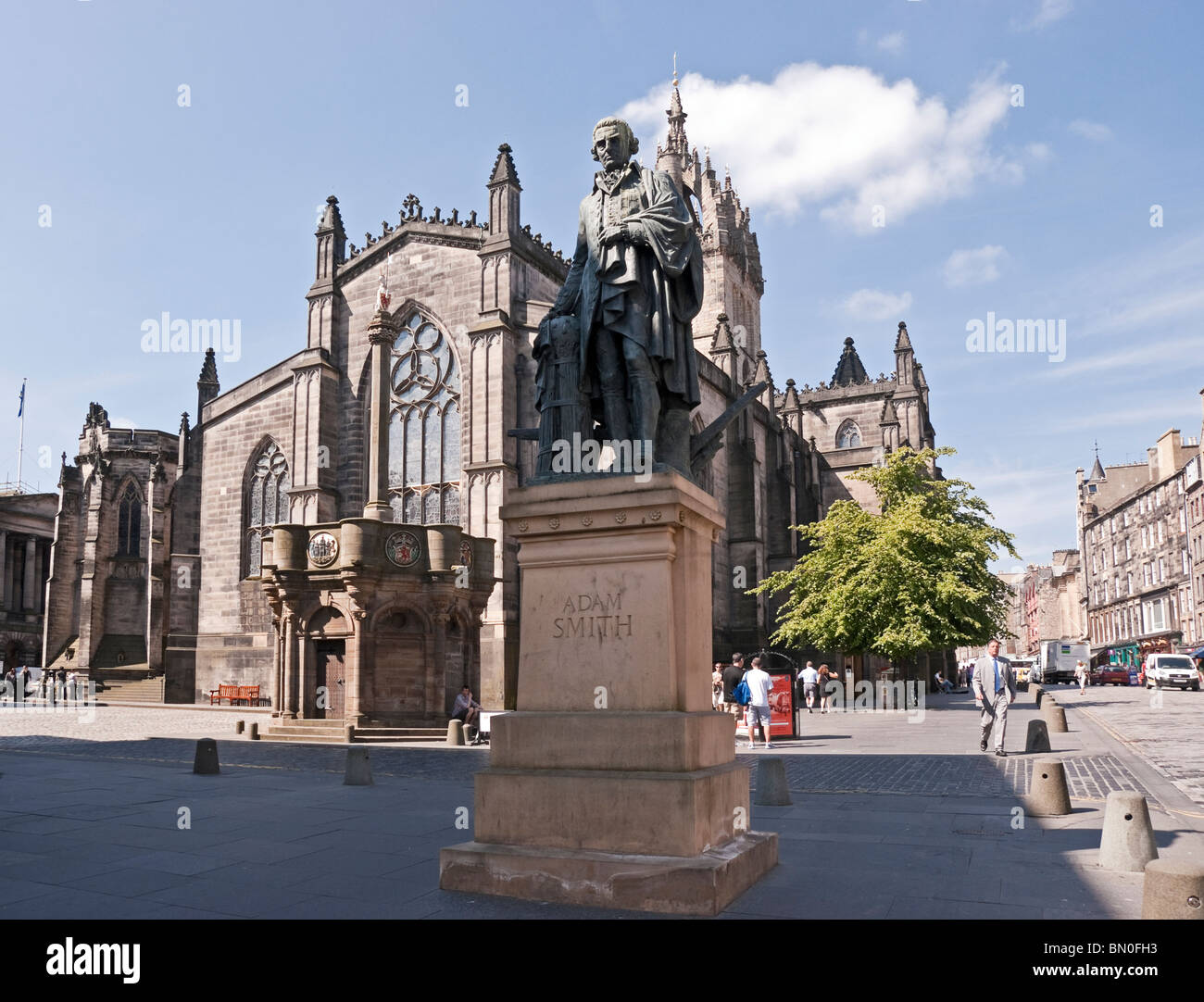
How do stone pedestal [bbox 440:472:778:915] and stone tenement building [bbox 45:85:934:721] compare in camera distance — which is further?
stone tenement building [bbox 45:85:934:721]

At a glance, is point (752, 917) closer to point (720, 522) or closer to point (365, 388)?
point (720, 522)

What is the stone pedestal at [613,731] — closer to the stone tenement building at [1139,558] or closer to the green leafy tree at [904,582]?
the green leafy tree at [904,582]

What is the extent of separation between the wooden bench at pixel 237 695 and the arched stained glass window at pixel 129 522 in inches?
915

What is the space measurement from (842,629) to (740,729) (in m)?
11.8

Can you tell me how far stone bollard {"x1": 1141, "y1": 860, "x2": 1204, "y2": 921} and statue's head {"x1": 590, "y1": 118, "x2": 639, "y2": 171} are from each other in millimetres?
5198

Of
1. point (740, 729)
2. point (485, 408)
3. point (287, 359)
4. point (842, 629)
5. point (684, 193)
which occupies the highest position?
point (287, 359)

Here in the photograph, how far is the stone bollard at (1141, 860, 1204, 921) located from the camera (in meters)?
4.29

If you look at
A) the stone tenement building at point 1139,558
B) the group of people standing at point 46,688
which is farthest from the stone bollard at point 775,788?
the stone tenement building at point 1139,558

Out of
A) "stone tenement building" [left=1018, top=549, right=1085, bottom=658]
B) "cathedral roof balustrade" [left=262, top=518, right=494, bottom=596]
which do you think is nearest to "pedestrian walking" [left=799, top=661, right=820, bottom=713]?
"cathedral roof balustrade" [left=262, top=518, right=494, bottom=596]

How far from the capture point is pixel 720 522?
630 cm

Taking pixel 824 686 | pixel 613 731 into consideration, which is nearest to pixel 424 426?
pixel 824 686

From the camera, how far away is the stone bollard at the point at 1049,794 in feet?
28.6

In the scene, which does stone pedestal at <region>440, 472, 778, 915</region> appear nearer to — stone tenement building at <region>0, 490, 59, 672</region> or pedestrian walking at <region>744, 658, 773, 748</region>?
pedestrian walking at <region>744, 658, 773, 748</region>
